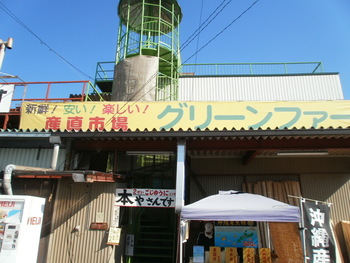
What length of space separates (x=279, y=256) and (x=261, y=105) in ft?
16.5

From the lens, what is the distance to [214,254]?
23.1 ft

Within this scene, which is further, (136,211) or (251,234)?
(136,211)

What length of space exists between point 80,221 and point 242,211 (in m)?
4.10

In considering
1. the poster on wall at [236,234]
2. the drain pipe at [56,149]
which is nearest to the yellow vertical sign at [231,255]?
the poster on wall at [236,234]

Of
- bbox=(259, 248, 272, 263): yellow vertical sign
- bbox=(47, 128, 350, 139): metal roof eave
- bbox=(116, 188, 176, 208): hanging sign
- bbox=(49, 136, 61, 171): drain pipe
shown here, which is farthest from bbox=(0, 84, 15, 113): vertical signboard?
bbox=(259, 248, 272, 263): yellow vertical sign

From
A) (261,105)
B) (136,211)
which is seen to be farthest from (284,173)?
(136,211)

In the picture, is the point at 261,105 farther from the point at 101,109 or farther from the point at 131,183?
the point at 101,109

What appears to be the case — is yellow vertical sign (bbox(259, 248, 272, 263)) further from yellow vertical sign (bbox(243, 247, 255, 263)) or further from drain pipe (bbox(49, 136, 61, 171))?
drain pipe (bbox(49, 136, 61, 171))

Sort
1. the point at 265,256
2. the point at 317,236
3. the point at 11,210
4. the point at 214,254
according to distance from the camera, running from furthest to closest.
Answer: the point at 214,254 < the point at 265,256 < the point at 11,210 < the point at 317,236

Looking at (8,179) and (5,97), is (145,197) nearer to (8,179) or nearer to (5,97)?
(8,179)

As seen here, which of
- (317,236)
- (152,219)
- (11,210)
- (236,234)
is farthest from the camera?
(152,219)

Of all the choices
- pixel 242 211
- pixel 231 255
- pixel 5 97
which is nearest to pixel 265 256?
pixel 231 255

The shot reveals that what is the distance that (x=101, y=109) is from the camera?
1020 cm

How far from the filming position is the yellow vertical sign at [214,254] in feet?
22.9
